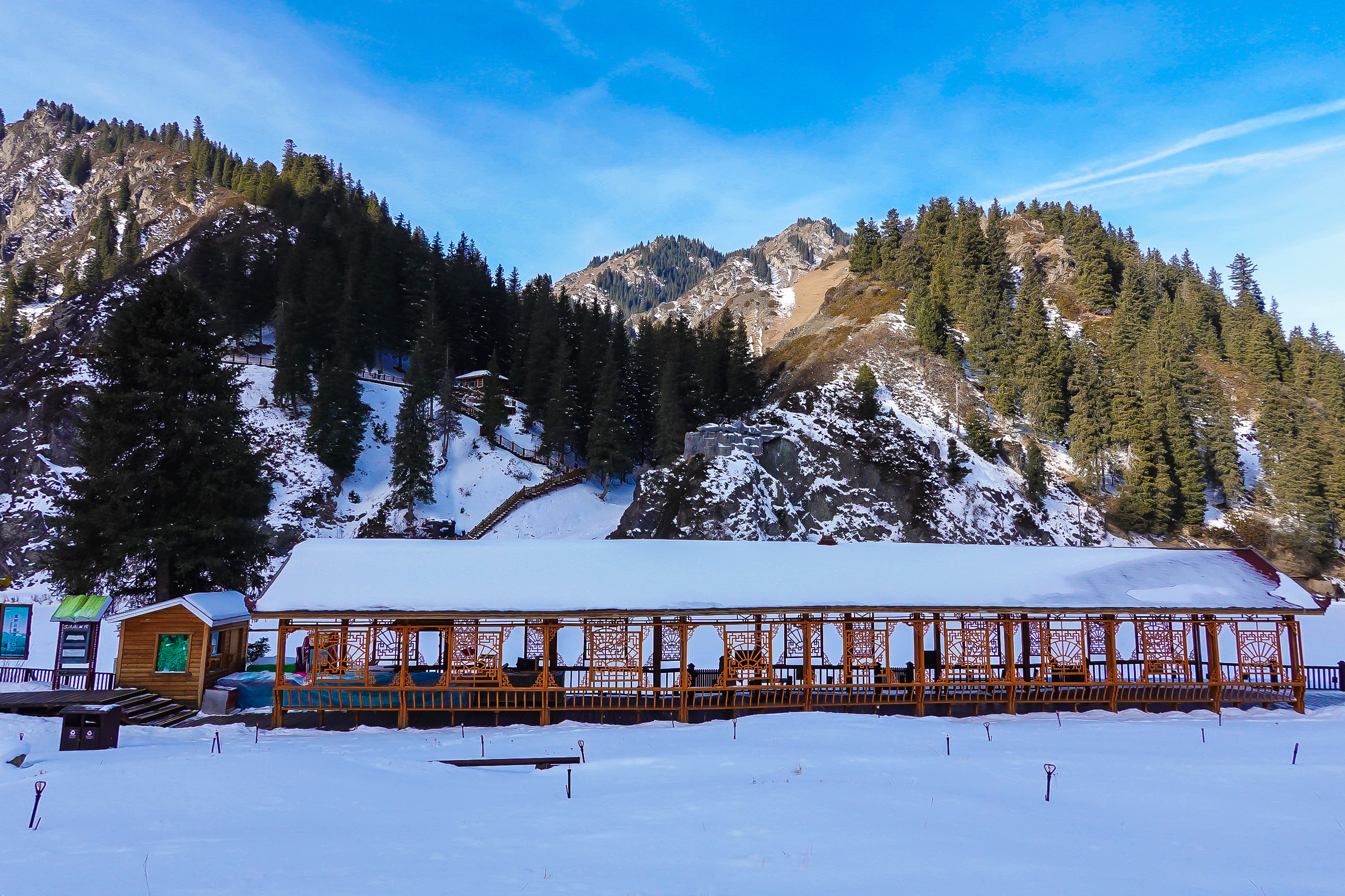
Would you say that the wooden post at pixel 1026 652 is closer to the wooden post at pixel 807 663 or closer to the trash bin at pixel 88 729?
the wooden post at pixel 807 663

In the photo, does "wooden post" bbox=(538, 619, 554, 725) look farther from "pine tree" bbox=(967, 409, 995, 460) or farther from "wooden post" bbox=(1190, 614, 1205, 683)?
"pine tree" bbox=(967, 409, 995, 460)

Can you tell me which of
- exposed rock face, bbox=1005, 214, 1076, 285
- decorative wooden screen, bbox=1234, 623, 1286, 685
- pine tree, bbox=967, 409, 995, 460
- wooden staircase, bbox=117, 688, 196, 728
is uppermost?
exposed rock face, bbox=1005, 214, 1076, 285

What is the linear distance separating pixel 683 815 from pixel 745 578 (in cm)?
970

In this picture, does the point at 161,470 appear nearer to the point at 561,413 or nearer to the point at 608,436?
the point at 608,436

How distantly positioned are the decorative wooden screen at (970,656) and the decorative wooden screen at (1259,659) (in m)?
6.96

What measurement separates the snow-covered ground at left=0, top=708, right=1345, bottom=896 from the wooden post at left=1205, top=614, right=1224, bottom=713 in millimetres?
3285

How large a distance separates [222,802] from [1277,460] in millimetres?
79859

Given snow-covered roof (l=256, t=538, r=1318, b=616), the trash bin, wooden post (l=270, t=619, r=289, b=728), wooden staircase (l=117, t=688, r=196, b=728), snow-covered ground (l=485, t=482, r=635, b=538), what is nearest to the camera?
the trash bin

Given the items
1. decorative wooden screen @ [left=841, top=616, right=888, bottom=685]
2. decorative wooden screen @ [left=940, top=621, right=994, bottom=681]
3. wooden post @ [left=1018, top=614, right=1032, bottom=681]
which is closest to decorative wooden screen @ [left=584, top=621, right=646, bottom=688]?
decorative wooden screen @ [left=841, top=616, right=888, bottom=685]

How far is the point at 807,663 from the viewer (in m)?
18.6

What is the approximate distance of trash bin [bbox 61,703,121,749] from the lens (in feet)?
44.6

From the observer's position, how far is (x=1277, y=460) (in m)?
60.9

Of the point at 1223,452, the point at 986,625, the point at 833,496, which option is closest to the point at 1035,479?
the point at 833,496

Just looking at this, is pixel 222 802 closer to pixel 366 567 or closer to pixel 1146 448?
pixel 366 567
